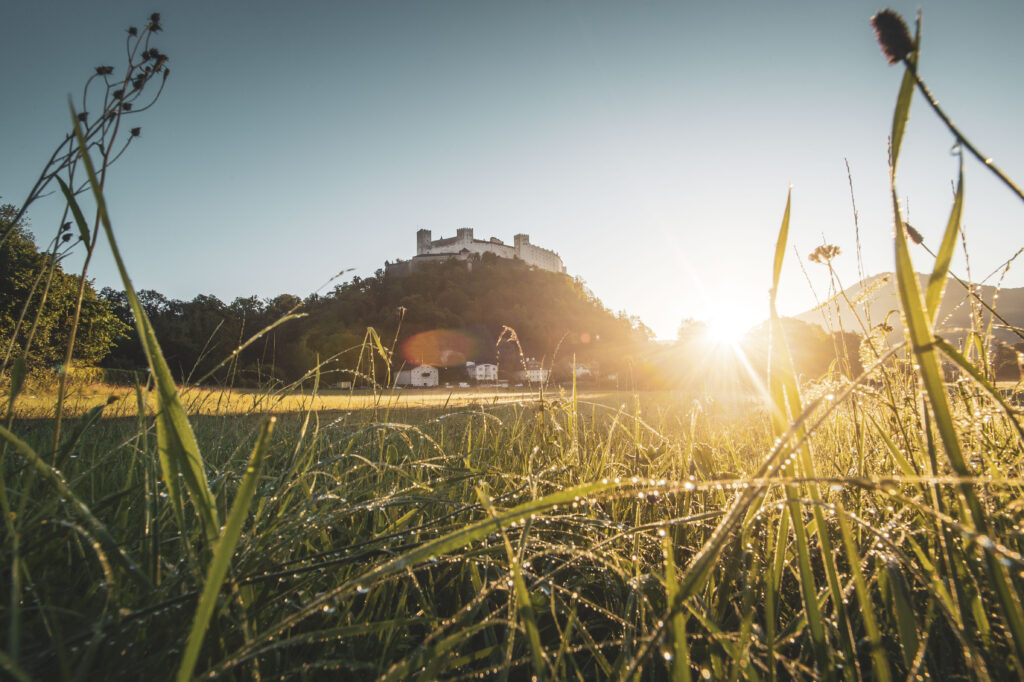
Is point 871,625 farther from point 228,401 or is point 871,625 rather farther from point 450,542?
point 228,401

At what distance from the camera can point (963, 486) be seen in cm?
43

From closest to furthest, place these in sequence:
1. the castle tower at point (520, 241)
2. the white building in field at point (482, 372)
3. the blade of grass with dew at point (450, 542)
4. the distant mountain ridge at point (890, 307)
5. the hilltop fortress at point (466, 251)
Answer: the blade of grass with dew at point (450, 542), the distant mountain ridge at point (890, 307), the white building in field at point (482, 372), the hilltop fortress at point (466, 251), the castle tower at point (520, 241)

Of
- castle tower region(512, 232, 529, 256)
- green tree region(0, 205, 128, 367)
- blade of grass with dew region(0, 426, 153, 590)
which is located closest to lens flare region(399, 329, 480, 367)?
castle tower region(512, 232, 529, 256)

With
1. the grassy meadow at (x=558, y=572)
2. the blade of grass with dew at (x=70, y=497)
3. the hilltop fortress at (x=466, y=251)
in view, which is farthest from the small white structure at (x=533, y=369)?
the hilltop fortress at (x=466, y=251)

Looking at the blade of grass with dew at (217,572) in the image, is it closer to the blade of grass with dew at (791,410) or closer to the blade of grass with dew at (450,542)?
the blade of grass with dew at (450,542)

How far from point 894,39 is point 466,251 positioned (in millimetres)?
75298

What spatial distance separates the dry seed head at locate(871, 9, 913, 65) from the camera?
0.39 meters

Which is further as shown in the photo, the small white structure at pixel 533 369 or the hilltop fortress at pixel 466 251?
the hilltop fortress at pixel 466 251

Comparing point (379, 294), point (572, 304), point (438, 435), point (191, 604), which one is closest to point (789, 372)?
point (191, 604)

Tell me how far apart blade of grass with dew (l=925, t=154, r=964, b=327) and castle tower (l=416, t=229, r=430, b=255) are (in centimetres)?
8072

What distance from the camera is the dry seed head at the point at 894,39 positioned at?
15.3 inches

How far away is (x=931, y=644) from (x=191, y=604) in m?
1.15

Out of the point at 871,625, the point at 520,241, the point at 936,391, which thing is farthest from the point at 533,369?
the point at 520,241

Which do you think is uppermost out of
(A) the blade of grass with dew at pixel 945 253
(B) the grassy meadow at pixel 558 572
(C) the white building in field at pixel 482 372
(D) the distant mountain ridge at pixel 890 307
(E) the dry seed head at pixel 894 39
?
(C) the white building in field at pixel 482 372
